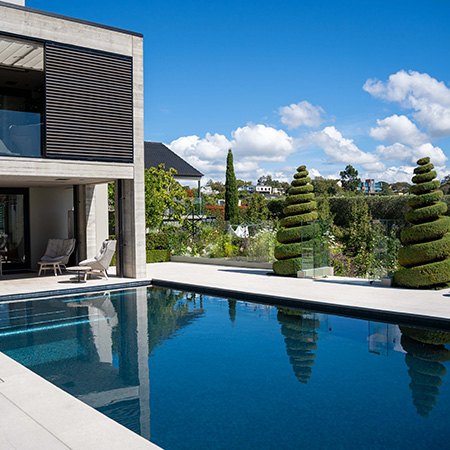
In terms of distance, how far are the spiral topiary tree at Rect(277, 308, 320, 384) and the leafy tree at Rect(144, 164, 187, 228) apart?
1133 centimetres

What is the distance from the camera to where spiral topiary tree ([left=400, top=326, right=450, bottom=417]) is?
5.42 metres

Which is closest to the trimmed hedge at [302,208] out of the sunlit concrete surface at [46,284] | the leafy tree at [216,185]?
the sunlit concrete surface at [46,284]

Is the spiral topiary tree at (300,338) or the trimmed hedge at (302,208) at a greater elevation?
the trimmed hedge at (302,208)

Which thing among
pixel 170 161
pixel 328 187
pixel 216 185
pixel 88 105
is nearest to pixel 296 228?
pixel 88 105

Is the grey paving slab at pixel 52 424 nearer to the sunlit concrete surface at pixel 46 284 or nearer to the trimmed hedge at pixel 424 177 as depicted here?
the sunlit concrete surface at pixel 46 284

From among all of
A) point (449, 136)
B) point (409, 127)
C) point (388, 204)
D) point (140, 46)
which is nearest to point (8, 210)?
point (140, 46)

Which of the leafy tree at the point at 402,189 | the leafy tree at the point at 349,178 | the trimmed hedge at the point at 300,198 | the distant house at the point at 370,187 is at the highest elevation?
the leafy tree at the point at 349,178

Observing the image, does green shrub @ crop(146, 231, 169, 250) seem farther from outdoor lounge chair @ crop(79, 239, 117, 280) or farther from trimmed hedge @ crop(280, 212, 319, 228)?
trimmed hedge @ crop(280, 212, 319, 228)

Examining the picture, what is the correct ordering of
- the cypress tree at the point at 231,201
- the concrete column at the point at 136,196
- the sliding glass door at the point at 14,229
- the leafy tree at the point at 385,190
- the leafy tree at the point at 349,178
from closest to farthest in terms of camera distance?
the concrete column at the point at 136,196 < the sliding glass door at the point at 14,229 < the cypress tree at the point at 231,201 < the leafy tree at the point at 385,190 < the leafy tree at the point at 349,178

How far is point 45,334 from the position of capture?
8266 millimetres

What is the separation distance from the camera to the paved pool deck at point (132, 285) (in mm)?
3824

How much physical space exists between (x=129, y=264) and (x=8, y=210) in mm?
4774

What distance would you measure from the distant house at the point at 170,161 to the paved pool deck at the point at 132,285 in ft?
60.8

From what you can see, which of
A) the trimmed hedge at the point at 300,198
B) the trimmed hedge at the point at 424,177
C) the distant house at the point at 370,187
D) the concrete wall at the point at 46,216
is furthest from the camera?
the distant house at the point at 370,187
